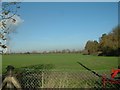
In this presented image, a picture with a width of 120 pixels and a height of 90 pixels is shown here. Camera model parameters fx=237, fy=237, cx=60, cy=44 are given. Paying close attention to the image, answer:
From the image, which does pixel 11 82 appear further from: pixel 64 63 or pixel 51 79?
pixel 64 63

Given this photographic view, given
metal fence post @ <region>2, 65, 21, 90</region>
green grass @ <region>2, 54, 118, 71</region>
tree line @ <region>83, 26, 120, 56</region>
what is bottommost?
green grass @ <region>2, 54, 118, 71</region>

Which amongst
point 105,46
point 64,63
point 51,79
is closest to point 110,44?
point 105,46

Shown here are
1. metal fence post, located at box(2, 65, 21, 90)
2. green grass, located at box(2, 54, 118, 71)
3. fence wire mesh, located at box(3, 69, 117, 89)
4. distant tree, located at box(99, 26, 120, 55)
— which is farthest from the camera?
distant tree, located at box(99, 26, 120, 55)

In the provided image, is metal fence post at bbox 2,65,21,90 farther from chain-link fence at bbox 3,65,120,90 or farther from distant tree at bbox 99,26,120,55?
distant tree at bbox 99,26,120,55

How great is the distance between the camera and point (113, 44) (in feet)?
173

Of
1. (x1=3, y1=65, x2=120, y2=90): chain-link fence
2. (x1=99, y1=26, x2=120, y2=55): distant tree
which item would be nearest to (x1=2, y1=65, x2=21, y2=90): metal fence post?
(x1=3, y1=65, x2=120, y2=90): chain-link fence

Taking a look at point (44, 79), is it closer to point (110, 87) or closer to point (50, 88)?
point (50, 88)

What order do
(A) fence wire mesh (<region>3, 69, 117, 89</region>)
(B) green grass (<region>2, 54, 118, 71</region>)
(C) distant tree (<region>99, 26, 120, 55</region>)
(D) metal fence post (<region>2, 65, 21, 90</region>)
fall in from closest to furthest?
1. (D) metal fence post (<region>2, 65, 21, 90</region>)
2. (A) fence wire mesh (<region>3, 69, 117, 89</region>)
3. (B) green grass (<region>2, 54, 118, 71</region>)
4. (C) distant tree (<region>99, 26, 120, 55</region>)

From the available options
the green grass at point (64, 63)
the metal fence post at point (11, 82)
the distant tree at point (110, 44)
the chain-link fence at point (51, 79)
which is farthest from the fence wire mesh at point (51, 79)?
the distant tree at point (110, 44)

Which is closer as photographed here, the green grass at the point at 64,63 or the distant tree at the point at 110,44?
the green grass at the point at 64,63

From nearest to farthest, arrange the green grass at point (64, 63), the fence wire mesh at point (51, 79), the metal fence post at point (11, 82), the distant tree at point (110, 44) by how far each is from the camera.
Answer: the metal fence post at point (11, 82) → the fence wire mesh at point (51, 79) → the green grass at point (64, 63) → the distant tree at point (110, 44)

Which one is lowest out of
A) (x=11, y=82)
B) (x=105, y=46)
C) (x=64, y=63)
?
(x=64, y=63)

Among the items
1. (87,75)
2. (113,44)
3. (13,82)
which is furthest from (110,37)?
(13,82)

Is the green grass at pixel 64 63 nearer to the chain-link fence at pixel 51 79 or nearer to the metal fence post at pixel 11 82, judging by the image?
the chain-link fence at pixel 51 79
